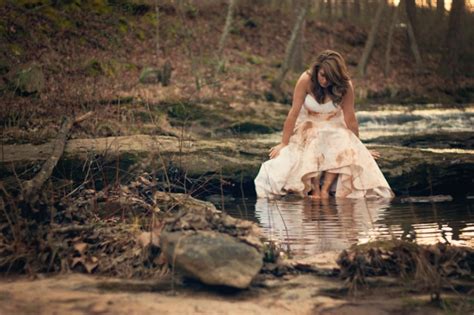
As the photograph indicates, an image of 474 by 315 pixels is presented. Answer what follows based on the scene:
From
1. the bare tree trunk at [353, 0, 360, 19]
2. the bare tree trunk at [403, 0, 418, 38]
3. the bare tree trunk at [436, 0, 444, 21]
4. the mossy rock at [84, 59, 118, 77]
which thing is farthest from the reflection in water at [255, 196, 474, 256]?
the bare tree trunk at [353, 0, 360, 19]

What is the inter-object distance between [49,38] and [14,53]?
298 centimetres

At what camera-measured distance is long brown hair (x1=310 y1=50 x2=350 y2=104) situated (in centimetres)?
877

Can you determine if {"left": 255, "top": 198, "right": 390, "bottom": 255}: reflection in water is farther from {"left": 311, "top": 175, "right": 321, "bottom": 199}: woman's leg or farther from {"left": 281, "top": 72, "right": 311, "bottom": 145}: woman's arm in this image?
{"left": 281, "top": 72, "right": 311, "bottom": 145}: woman's arm

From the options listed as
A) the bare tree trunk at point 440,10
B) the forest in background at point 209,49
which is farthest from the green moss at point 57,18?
the bare tree trunk at point 440,10

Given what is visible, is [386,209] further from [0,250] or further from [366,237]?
[0,250]

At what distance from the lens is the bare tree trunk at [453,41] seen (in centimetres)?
2959

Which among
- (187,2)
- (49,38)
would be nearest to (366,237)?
(49,38)

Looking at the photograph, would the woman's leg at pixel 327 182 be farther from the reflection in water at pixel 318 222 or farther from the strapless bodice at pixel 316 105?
the strapless bodice at pixel 316 105

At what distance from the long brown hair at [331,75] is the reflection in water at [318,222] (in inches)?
55.3

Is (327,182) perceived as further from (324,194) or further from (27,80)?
(27,80)

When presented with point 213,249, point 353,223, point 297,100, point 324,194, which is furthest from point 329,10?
point 213,249

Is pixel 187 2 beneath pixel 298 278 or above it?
above

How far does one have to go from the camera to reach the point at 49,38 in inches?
805

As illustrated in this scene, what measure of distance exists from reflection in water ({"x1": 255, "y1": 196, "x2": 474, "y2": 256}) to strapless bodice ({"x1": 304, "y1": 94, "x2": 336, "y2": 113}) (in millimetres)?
1261
